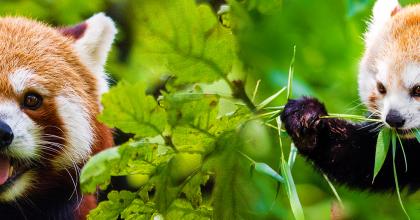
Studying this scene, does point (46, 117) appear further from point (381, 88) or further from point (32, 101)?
point (381, 88)

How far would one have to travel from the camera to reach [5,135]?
1952 mm

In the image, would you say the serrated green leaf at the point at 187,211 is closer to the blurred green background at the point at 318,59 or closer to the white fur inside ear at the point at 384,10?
the blurred green background at the point at 318,59

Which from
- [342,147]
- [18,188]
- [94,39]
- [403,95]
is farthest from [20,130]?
[403,95]

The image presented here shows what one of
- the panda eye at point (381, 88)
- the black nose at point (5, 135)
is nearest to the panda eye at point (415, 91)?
the panda eye at point (381, 88)

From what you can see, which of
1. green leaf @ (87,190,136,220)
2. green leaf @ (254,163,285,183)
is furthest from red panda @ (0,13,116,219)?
green leaf @ (254,163,285,183)

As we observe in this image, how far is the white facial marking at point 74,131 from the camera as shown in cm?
220

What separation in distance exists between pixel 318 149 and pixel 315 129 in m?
0.10

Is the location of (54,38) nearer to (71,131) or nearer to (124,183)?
(71,131)

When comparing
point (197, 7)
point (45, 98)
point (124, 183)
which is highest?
point (197, 7)

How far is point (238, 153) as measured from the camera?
160 cm

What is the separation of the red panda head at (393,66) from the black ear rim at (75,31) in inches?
34.9

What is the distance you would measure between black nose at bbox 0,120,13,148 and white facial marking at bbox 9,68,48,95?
0.44 feet

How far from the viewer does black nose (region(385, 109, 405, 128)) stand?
2.14m

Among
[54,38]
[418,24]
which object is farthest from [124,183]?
[418,24]
